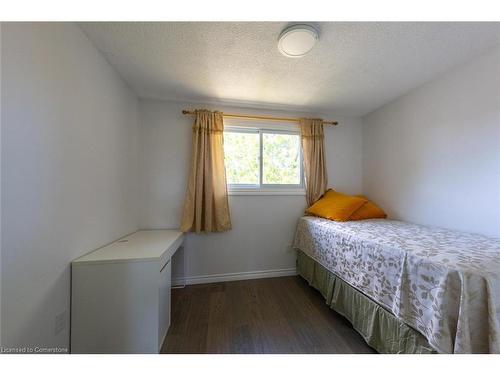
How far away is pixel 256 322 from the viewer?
4.96 feet

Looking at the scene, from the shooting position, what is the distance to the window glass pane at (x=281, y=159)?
2.42 metres

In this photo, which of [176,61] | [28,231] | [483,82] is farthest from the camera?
[176,61]

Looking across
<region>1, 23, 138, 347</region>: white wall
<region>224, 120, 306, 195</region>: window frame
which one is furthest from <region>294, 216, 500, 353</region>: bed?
<region>1, 23, 138, 347</region>: white wall

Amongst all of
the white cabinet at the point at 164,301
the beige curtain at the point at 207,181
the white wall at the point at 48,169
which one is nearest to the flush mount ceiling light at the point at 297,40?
the beige curtain at the point at 207,181

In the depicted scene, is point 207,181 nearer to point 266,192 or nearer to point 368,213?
point 266,192

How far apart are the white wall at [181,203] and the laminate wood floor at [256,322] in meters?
0.30

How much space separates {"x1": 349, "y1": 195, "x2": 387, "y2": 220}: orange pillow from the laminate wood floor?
39.6 inches

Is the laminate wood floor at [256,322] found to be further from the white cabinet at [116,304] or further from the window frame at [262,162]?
the window frame at [262,162]
